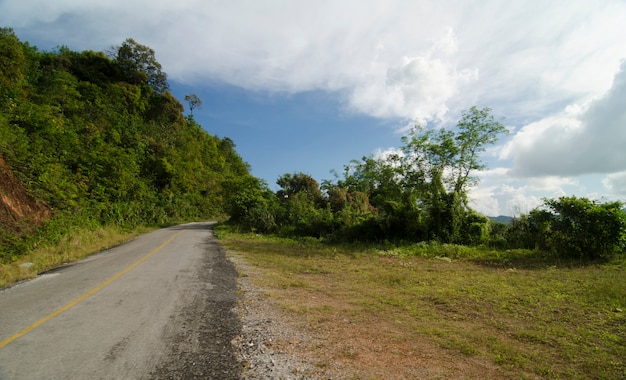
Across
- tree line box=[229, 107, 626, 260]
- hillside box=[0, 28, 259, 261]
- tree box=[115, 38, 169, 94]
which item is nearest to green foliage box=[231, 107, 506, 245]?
tree line box=[229, 107, 626, 260]

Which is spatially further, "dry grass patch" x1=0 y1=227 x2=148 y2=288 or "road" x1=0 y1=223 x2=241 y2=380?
"dry grass patch" x1=0 y1=227 x2=148 y2=288

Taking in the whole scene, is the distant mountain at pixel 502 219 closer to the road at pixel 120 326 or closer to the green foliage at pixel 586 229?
the green foliage at pixel 586 229

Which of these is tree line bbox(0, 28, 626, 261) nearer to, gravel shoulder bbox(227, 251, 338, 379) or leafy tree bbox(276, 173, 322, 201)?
leafy tree bbox(276, 173, 322, 201)

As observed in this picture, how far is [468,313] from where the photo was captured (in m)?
6.80

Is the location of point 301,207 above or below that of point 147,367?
above

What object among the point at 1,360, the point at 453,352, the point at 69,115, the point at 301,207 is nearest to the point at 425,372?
the point at 453,352

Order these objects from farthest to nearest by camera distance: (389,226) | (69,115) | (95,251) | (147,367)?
(69,115), (389,226), (95,251), (147,367)

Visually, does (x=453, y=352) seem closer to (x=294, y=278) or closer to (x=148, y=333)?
(x=148, y=333)

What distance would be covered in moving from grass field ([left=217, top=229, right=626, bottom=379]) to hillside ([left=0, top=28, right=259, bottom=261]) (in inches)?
428

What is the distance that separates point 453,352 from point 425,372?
92 cm

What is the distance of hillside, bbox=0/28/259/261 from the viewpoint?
53.1 feet

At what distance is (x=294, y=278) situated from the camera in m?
10.1

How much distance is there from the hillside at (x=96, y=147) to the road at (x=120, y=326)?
582 cm

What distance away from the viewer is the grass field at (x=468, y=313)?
15.1ft
